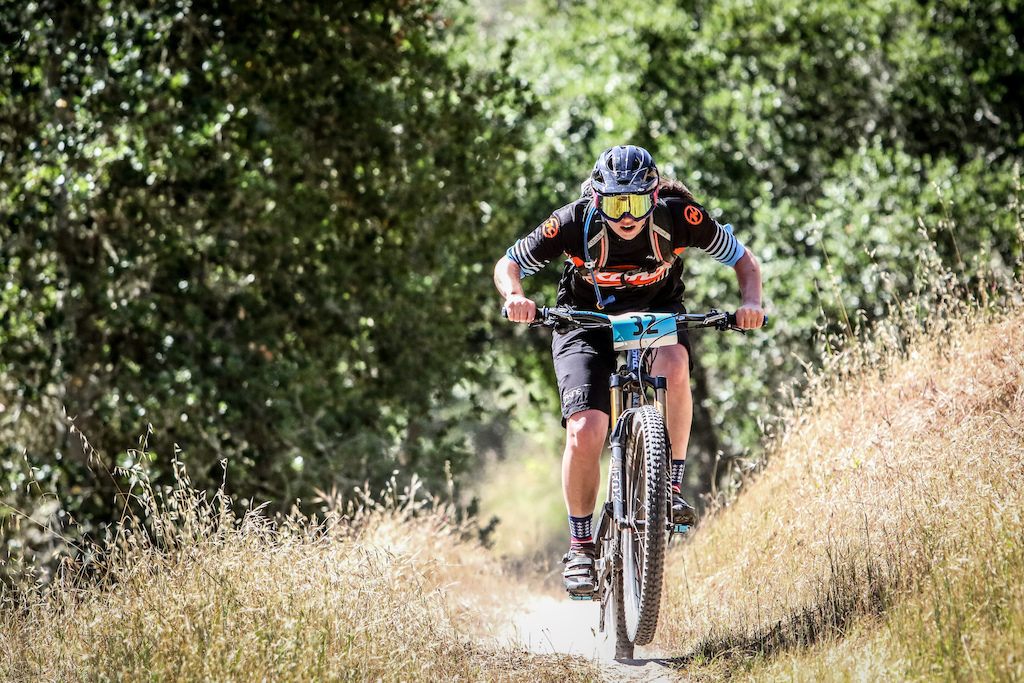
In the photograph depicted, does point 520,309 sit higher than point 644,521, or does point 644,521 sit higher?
point 520,309

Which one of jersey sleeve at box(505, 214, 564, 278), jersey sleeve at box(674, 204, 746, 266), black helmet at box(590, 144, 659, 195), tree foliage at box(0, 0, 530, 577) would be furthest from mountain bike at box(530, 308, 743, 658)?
tree foliage at box(0, 0, 530, 577)

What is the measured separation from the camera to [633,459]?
459cm

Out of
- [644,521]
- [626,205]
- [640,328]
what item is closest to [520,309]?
[640,328]

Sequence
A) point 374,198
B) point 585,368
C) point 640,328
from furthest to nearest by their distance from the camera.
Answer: point 374,198, point 585,368, point 640,328

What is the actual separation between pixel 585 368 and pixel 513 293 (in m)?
0.47

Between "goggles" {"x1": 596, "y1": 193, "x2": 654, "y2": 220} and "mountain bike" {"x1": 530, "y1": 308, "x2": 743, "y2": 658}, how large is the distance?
0.44 metres

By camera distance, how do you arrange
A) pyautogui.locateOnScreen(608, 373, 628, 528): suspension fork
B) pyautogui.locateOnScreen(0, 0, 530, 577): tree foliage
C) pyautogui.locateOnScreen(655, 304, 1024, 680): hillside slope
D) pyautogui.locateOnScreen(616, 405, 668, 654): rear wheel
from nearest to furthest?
1. pyautogui.locateOnScreen(655, 304, 1024, 680): hillside slope
2. pyautogui.locateOnScreen(616, 405, 668, 654): rear wheel
3. pyautogui.locateOnScreen(608, 373, 628, 528): suspension fork
4. pyautogui.locateOnScreen(0, 0, 530, 577): tree foliage

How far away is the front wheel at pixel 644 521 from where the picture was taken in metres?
4.23

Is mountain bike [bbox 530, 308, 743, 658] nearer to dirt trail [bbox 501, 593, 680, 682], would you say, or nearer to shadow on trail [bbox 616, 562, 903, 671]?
dirt trail [bbox 501, 593, 680, 682]

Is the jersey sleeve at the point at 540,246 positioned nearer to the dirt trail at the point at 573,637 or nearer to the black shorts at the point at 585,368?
the black shorts at the point at 585,368

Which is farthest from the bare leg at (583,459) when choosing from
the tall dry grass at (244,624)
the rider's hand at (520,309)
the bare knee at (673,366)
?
the tall dry grass at (244,624)

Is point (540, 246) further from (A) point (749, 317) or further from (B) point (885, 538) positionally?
(B) point (885, 538)

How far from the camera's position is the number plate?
454 cm

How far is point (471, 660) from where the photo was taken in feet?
14.9
